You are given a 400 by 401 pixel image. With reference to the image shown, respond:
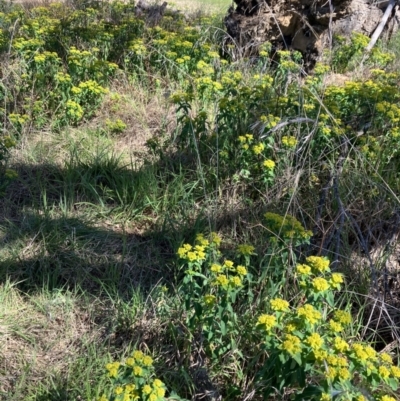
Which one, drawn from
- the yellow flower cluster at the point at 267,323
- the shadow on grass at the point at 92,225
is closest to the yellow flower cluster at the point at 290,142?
the shadow on grass at the point at 92,225

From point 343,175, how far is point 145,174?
1.39m

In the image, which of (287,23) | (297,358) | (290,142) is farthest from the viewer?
(287,23)

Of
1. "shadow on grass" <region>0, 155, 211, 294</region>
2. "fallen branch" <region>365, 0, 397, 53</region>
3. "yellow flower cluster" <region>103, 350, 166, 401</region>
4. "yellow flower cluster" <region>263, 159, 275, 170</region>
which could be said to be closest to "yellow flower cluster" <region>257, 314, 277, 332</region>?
"yellow flower cluster" <region>103, 350, 166, 401</region>

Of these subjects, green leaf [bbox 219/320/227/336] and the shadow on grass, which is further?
the shadow on grass

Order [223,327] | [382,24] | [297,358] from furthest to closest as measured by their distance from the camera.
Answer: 1. [382,24]
2. [223,327]
3. [297,358]

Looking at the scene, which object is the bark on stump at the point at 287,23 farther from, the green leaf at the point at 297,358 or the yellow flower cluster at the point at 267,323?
the green leaf at the point at 297,358

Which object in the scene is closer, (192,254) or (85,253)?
(192,254)

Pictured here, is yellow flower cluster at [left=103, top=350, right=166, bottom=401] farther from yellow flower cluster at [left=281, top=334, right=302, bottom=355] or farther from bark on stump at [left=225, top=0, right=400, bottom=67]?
bark on stump at [left=225, top=0, right=400, bottom=67]

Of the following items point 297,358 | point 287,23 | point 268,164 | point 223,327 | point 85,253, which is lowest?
point 85,253

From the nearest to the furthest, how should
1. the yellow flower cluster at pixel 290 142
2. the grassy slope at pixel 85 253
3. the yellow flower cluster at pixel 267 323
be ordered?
the yellow flower cluster at pixel 267 323 → the grassy slope at pixel 85 253 → the yellow flower cluster at pixel 290 142

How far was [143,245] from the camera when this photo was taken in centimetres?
399

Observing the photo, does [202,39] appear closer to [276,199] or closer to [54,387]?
[276,199]

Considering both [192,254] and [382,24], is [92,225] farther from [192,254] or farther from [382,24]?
[382,24]

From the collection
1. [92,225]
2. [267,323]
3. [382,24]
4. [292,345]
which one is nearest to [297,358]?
[292,345]
